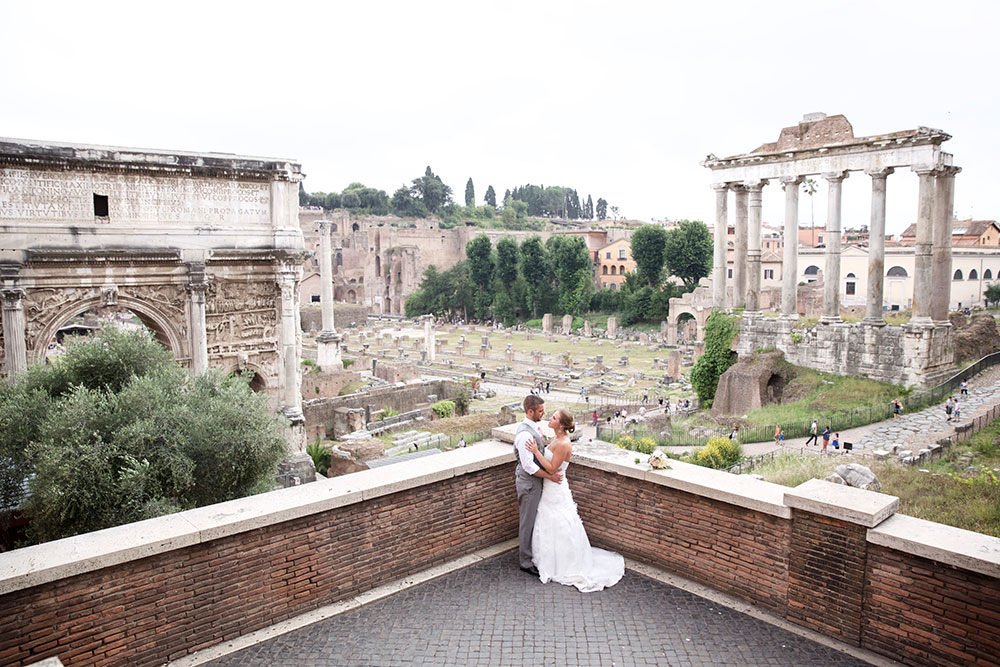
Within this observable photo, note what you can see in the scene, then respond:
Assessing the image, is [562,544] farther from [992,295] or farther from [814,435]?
[992,295]

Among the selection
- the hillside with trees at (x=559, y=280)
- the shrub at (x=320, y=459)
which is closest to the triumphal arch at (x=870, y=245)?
the shrub at (x=320, y=459)

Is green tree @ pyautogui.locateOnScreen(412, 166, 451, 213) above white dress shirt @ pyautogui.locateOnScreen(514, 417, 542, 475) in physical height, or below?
above

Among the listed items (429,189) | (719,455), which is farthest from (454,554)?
(429,189)

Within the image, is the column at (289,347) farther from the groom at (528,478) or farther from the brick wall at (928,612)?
the brick wall at (928,612)

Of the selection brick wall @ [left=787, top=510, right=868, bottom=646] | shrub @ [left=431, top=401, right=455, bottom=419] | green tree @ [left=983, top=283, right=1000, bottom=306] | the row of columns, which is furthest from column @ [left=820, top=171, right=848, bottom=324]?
green tree @ [left=983, top=283, right=1000, bottom=306]

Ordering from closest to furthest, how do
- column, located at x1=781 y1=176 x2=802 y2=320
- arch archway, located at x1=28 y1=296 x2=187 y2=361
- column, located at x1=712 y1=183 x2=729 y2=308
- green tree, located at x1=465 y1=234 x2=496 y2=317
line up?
arch archway, located at x1=28 y1=296 x2=187 y2=361 < column, located at x1=781 y1=176 x2=802 y2=320 < column, located at x1=712 y1=183 x2=729 y2=308 < green tree, located at x1=465 y1=234 x2=496 y2=317

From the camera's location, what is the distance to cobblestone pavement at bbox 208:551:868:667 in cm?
405

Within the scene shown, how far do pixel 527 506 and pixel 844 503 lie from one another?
2.06 metres

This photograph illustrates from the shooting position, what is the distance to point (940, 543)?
3828mm

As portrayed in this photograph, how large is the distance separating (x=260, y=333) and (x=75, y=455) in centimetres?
844

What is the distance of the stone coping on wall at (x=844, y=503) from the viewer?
13.3 feet

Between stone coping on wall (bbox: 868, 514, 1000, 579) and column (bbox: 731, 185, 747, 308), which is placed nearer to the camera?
stone coping on wall (bbox: 868, 514, 1000, 579)

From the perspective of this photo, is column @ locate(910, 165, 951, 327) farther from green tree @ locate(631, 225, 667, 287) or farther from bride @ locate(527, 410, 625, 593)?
green tree @ locate(631, 225, 667, 287)

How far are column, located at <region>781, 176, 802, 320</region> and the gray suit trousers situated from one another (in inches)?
684
